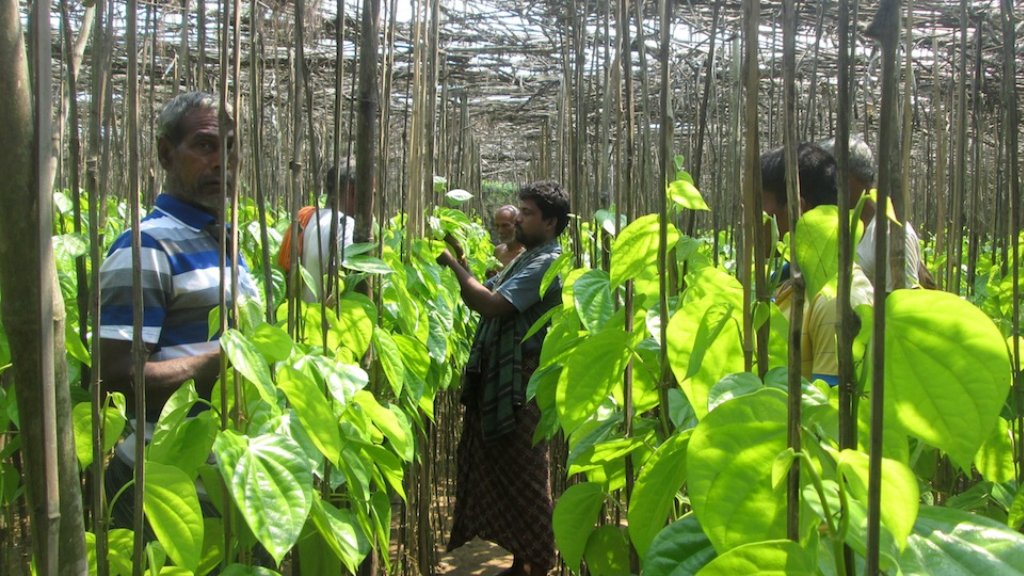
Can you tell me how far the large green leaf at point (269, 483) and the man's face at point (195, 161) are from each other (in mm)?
663

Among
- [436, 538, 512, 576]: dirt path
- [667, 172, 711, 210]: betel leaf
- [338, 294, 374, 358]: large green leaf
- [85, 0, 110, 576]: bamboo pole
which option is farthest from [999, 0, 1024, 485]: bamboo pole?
[436, 538, 512, 576]: dirt path

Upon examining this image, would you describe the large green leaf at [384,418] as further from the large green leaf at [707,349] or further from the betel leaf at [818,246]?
the betel leaf at [818,246]

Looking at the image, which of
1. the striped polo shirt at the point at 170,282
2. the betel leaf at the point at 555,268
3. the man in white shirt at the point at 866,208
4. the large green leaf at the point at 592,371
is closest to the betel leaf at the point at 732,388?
the large green leaf at the point at 592,371

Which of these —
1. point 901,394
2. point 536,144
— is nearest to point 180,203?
point 901,394

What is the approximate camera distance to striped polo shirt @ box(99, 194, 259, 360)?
3.90 feet

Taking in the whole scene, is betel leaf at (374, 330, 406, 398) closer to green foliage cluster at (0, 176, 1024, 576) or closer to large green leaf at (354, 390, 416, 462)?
green foliage cluster at (0, 176, 1024, 576)

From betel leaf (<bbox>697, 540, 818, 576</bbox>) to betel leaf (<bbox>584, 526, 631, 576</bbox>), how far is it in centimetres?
59

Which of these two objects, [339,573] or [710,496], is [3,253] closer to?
[710,496]

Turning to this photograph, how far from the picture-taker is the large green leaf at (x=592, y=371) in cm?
99

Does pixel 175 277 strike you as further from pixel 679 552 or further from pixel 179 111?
pixel 679 552

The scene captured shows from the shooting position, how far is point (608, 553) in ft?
3.58

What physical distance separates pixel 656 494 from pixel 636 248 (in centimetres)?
34

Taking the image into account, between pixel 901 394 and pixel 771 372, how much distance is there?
172 millimetres

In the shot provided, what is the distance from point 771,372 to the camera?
2.36 ft
